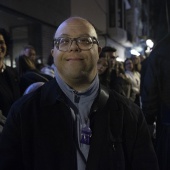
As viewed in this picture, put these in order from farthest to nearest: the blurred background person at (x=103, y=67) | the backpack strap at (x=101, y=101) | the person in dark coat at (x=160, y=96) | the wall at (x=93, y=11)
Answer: the wall at (x=93, y=11)
the blurred background person at (x=103, y=67)
the person in dark coat at (x=160, y=96)
the backpack strap at (x=101, y=101)

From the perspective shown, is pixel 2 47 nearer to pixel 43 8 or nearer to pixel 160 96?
pixel 160 96

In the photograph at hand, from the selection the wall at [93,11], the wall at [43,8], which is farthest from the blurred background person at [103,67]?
the wall at [93,11]

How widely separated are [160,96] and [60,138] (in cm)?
172

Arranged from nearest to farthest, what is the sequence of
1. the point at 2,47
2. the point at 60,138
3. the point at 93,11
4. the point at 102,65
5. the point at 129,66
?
1. the point at 60,138
2. the point at 2,47
3. the point at 102,65
4. the point at 129,66
5. the point at 93,11

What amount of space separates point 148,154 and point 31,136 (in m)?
0.71

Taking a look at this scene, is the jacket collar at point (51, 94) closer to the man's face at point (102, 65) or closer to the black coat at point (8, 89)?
the black coat at point (8, 89)

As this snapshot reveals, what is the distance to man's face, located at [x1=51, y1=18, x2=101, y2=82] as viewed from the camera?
1660 mm

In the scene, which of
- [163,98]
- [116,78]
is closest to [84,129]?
[163,98]

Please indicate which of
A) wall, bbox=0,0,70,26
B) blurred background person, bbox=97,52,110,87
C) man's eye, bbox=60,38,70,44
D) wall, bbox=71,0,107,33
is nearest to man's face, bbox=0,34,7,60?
man's eye, bbox=60,38,70,44

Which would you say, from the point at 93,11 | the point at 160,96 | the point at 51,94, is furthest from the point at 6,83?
the point at 93,11

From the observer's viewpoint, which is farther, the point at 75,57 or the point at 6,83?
the point at 6,83

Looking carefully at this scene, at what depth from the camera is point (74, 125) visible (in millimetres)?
1698

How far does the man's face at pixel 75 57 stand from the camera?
1.66 metres

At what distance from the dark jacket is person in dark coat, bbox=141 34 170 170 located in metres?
1.26
